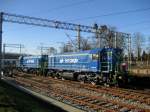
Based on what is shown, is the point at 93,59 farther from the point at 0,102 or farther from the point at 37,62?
the point at 37,62

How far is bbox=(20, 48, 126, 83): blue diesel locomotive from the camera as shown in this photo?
26.3 m

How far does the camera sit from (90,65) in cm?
2841

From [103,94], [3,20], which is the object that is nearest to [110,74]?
[103,94]

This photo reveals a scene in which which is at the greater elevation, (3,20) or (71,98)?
(3,20)

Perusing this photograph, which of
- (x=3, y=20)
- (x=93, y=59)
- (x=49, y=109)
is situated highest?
(x=3, y=20)

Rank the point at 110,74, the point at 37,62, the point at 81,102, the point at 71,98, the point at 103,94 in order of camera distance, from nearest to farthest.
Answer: the point at 81,102 < the point at 71,98 < the point at 103,94 < the point at 110,74 < the point at 37,62

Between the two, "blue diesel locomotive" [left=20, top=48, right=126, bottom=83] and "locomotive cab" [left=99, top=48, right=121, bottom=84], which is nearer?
"locomotive cab" [left=99, top=48, right=121, bottom=84]

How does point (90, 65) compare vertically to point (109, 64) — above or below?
below

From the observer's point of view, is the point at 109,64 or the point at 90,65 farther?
the point at 90,65

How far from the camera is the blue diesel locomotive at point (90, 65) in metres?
26.3

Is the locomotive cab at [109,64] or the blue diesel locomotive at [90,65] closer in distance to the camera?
the locomotive cab at [109,64]

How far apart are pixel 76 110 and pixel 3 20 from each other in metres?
26.6

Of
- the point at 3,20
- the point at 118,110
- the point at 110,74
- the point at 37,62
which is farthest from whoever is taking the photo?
the point at 37,62

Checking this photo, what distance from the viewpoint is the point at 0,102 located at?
1590 centimetres
